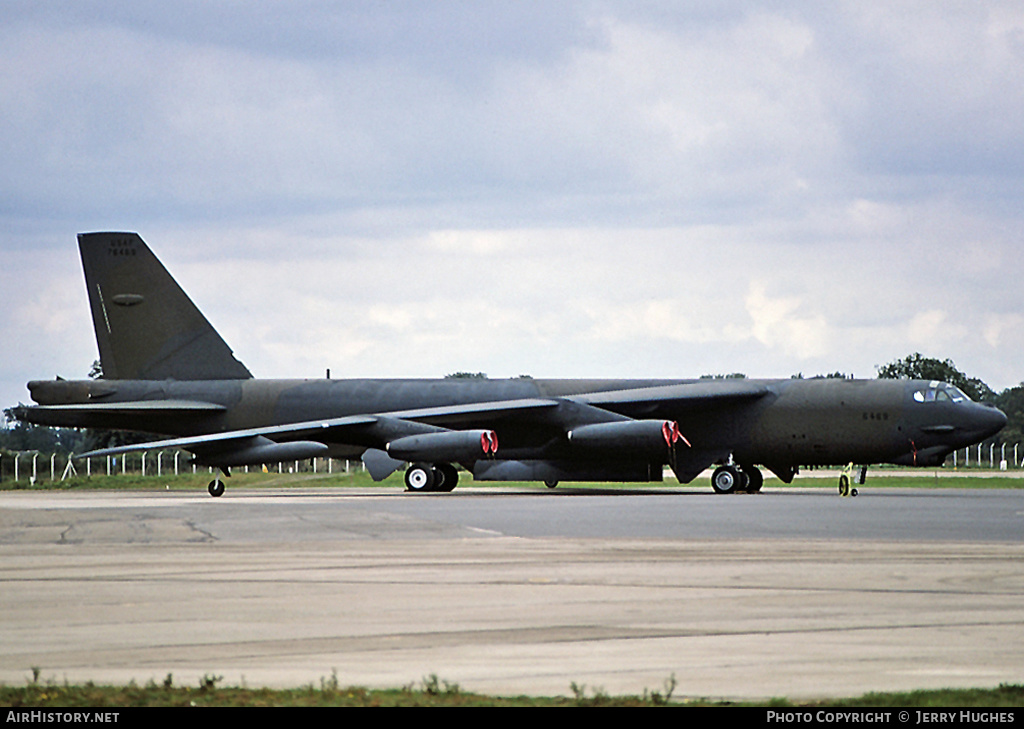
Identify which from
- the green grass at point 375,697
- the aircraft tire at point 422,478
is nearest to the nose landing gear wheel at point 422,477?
the aircraft tire at point 422,478

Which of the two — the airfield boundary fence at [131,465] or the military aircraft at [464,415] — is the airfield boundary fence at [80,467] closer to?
the airfield boundary fence at [131,465]

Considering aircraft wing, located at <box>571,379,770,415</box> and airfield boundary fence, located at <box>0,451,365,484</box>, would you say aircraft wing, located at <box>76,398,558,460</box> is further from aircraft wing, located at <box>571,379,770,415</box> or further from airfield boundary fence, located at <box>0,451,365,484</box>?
airfield boundary fence, located at <box>0,451,365,484</box>

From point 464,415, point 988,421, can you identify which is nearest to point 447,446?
point 464,415

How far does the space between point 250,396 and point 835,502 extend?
17.6 m

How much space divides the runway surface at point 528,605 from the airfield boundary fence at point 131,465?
27.7 meters

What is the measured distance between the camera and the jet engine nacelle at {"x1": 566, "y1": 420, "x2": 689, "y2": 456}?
33.0m

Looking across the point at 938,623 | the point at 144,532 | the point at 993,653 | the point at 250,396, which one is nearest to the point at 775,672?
the point at 993,653

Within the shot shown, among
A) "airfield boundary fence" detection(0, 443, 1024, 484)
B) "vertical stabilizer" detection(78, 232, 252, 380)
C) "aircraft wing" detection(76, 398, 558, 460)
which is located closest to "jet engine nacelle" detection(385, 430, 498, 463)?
"aircraft wing" detection(76, 398, 558, 460)

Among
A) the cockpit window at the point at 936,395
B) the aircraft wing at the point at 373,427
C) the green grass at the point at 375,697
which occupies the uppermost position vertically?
the cockpit window at the point at 936,395

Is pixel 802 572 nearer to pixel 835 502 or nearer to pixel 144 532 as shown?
pixel 144 532

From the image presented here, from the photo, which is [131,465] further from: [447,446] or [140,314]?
[447,446]

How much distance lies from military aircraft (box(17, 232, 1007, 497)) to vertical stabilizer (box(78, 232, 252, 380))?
4 cm

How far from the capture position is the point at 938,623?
29.9 feet

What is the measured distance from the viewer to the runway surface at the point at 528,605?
732cm
